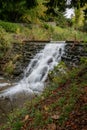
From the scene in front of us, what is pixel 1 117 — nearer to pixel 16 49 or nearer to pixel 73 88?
pixel 73 88

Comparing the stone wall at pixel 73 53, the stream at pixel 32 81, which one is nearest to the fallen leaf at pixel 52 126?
the stream at pixel 32 81

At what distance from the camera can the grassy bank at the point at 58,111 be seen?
5.64 metres

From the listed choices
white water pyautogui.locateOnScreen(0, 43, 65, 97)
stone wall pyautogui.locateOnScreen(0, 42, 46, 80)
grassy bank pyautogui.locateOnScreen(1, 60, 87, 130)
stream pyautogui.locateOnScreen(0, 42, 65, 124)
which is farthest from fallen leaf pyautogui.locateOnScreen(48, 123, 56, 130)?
stone wall pyautogui.locateOnScreen(0, 42, 46, 80)

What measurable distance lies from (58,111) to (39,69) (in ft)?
30.3

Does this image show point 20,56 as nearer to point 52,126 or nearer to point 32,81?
point 32,81

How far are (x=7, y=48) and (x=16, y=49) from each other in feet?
1.86

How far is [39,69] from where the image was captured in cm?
1551

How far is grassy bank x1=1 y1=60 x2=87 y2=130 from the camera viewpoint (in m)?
5.64

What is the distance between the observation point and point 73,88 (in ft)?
23.9

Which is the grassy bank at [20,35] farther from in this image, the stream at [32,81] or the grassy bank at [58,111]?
the grassy bank at [58,111]

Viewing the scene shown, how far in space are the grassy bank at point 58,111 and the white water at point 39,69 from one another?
4224mm

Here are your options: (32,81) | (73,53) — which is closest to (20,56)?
(32,81)

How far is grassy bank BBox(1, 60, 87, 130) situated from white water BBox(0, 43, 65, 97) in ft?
13.9

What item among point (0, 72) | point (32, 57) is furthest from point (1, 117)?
point (32, 57)
